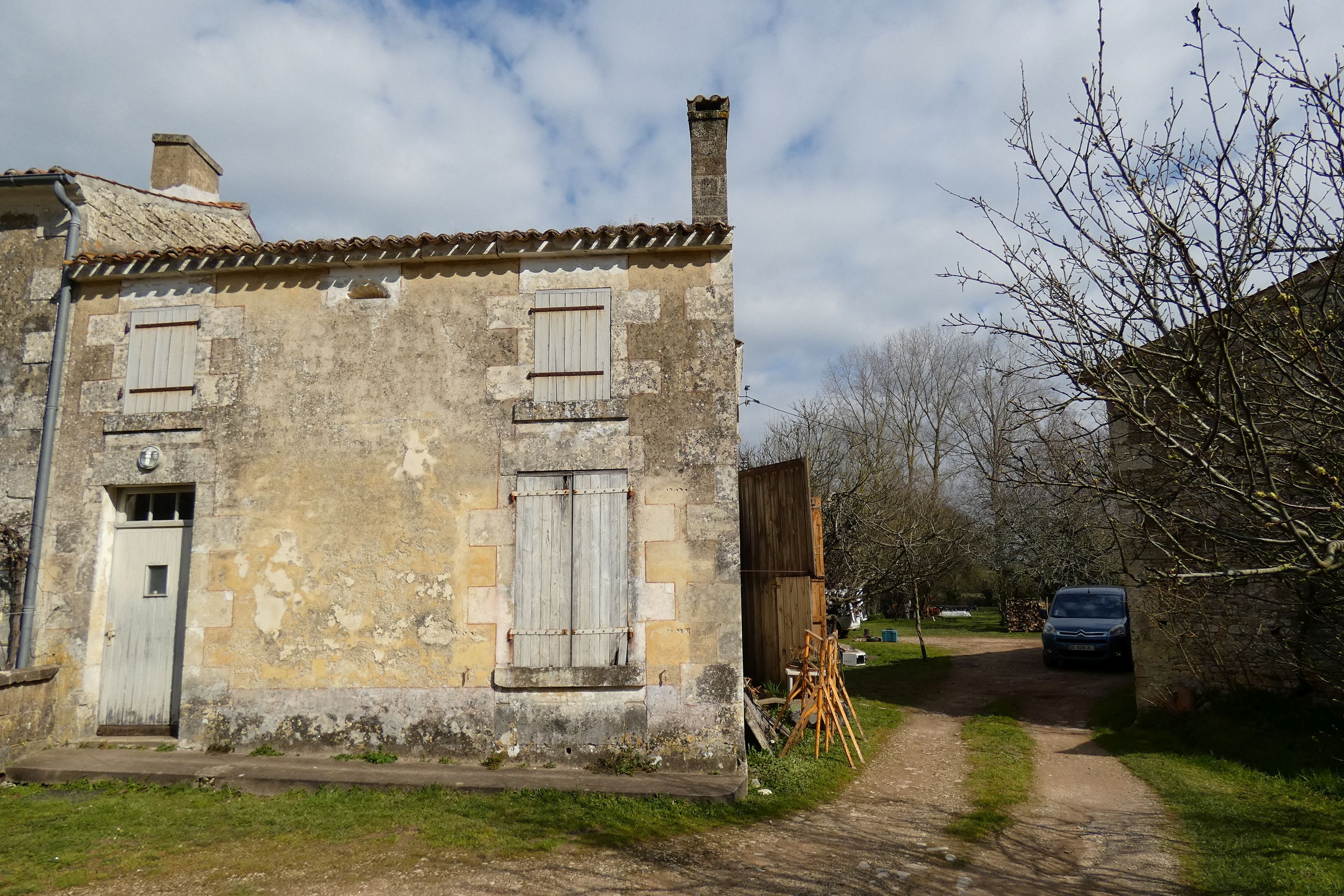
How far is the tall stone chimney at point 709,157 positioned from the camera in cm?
736

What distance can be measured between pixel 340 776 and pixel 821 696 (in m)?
4.09

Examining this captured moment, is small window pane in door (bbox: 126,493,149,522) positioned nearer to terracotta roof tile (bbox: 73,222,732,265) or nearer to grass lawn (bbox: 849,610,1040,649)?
terracotta roof tile (bbox: 73,222,732,265)

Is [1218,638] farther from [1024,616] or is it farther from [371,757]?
[1024,616]

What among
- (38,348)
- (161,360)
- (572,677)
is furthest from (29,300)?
(572,677)

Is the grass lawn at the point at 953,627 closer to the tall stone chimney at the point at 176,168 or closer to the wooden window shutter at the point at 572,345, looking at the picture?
the wooden window shutter at the point at 572,345

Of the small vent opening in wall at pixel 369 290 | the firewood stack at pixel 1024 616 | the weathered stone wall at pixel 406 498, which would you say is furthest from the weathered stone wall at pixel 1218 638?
the firewood stack at pixel 1024 616

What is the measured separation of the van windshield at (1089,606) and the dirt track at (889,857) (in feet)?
25.3

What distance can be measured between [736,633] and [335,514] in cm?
358

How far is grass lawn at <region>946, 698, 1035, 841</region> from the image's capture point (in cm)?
589

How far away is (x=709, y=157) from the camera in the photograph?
7465 mm

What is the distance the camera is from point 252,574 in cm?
702

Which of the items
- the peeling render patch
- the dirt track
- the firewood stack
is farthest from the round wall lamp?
the firewood stack

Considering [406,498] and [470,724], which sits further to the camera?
[406,498]

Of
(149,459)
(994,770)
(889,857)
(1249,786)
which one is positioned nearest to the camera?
(889,857)
